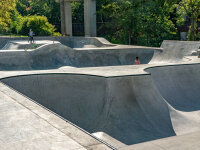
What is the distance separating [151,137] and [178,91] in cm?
456

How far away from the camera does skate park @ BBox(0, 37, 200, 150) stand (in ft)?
15.5

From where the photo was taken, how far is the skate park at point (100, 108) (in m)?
4.71

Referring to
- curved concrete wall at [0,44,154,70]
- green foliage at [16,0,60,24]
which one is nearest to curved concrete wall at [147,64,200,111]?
curved concrete wall at [0,44,154,70]

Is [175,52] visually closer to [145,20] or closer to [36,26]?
[145,20]

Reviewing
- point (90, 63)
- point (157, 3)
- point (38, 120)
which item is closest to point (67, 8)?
point (157, 3)

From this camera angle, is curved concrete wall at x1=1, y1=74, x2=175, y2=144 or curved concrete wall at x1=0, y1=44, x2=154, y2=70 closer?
curved concrete wall at x1=1, y1=74, x2=175, y2=144

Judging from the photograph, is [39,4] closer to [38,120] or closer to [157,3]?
[157,3]

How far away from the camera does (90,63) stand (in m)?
19.7

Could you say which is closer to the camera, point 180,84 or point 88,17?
point 180,84

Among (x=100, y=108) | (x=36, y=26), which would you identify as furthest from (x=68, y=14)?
(x=100, y=108)

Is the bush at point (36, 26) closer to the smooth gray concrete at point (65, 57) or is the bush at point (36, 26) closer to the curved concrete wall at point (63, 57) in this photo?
the smooth gray concrete at point (65, 57)

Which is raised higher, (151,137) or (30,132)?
(30,132)

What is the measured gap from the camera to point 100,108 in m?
9.80

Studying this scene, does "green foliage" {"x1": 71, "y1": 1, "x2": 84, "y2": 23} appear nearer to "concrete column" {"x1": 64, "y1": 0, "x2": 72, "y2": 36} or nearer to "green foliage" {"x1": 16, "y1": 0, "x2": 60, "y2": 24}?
"green foliage" {"x1": 16, "y1": 0, "x2": 60, "y2": 24}
